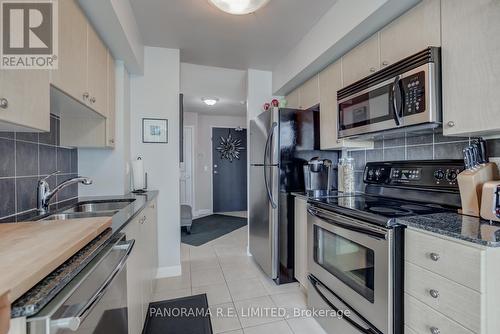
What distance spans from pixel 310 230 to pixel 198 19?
2.04m

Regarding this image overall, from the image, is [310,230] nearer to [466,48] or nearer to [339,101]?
[339,101]

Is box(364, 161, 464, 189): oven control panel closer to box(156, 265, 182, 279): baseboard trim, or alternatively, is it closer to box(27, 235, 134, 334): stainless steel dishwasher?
box(27, 235, 134, 334): stainless steel dishwasher

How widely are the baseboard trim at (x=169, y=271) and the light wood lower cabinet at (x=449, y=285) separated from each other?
2.14 meters

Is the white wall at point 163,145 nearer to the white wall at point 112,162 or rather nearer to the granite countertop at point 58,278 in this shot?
the white wall at point 112,162

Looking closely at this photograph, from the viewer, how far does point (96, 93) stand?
1.67 metres

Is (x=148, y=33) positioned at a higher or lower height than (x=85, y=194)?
higher

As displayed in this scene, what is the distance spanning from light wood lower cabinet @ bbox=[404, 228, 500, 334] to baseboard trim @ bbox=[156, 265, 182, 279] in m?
2.14

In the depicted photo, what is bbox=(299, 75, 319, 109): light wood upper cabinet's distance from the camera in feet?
8.05

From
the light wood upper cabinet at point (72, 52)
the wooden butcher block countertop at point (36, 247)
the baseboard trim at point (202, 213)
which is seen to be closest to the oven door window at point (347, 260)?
the wooden butcher block countertop at point (36, 247)

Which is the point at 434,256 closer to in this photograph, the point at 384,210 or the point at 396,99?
the point at 384,210

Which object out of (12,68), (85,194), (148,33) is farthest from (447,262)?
(148,33)

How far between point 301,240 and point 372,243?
0.95 m

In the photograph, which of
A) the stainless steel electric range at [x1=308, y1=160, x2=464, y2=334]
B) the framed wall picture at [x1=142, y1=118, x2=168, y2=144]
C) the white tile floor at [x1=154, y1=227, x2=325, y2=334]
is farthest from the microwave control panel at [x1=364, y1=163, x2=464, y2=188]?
the framed wall picture at [x1=142, y1=118, x2=168, y2=144]
